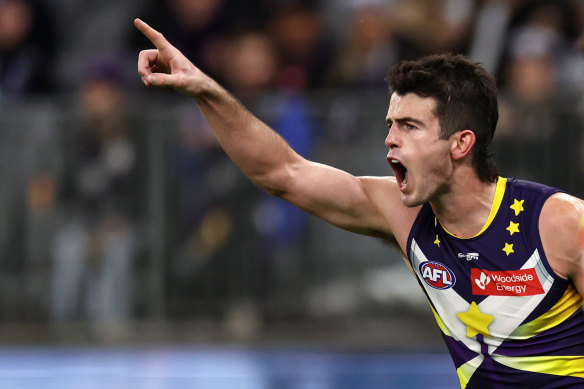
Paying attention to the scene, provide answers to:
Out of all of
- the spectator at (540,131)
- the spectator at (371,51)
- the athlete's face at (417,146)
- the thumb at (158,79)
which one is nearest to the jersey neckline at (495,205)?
the athlete's face at (417,146)

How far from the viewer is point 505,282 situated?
4.66 meters

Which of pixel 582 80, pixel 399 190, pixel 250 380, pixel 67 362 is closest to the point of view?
pixel 399 190

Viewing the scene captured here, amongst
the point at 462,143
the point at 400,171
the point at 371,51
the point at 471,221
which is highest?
the point at 371,51

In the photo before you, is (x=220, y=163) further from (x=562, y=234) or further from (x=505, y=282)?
(x=562, y=234)

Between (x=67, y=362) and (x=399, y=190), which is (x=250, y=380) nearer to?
(x=67, y=362)

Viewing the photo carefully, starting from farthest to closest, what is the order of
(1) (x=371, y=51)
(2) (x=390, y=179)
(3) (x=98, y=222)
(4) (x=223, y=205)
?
(1) (x=371, y=51) → (4) (x=223, y=205) → (3) (x=98, y=222) → (2) (x=390, y=179)

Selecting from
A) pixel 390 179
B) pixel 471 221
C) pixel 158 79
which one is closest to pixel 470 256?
pixel 471 221

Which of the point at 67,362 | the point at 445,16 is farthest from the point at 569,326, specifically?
the point at 445,16

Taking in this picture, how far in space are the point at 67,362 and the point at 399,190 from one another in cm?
540

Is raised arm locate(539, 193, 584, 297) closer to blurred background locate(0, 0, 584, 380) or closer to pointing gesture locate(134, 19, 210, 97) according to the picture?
pointing gesture locate(134, 19, 210, 97)

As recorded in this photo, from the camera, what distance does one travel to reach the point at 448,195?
4.84 metres

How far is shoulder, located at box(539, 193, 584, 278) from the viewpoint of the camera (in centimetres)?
448

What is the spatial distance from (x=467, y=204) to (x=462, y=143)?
10.9 inches

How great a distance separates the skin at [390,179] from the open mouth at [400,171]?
0.01 metres
